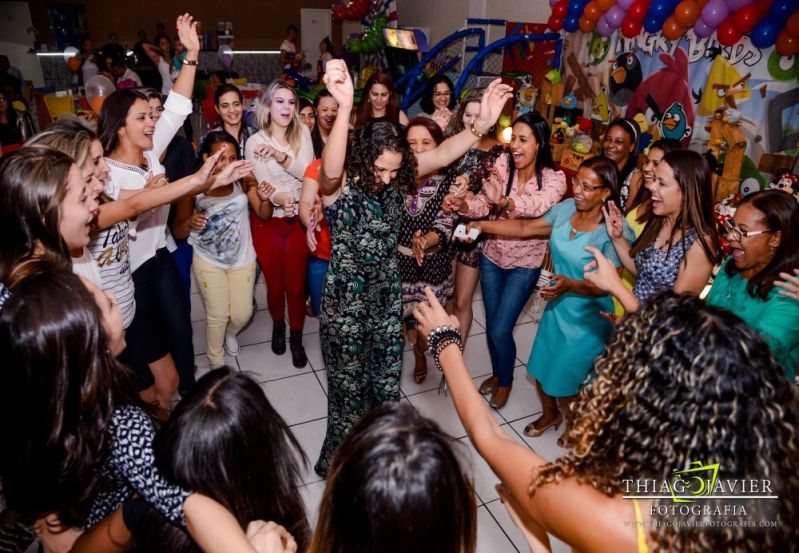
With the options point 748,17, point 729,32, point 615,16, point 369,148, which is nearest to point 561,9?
point 615,16

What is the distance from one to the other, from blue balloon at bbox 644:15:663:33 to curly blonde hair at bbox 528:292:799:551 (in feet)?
17.2

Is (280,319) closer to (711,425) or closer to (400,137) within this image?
(400,137)

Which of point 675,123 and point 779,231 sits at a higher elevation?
point 675,123

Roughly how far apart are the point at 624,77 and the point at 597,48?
0.63 m

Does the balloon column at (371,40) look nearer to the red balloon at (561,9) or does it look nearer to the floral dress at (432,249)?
the red balloon at (561,9)

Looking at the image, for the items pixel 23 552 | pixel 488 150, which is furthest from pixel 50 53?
pixel 23 552

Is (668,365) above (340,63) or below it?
below

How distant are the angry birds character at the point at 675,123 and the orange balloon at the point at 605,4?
1.34 metres

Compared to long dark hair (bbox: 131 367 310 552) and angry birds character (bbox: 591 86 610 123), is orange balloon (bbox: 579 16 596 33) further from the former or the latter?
long dark hair (bbox: 131 367 310 552)

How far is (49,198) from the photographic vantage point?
1.59m

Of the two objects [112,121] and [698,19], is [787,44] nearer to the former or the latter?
[698,19]

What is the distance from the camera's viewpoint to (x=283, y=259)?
342cm

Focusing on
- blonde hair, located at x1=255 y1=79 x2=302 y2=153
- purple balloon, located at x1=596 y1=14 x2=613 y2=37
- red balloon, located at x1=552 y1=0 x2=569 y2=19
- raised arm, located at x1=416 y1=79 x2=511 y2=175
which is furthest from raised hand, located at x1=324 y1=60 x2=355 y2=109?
red balloon, located at x1=552 y1=0 x2=569 y2=19

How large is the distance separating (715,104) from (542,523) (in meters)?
5.17
